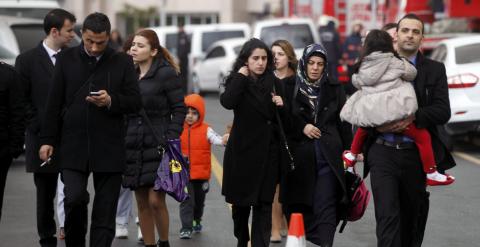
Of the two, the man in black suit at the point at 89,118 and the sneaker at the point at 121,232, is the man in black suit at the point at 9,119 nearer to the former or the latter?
the man in black suit at the point at 89,118

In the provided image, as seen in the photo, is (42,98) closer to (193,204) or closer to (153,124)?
(153,124)

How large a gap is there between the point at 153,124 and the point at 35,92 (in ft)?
2.98

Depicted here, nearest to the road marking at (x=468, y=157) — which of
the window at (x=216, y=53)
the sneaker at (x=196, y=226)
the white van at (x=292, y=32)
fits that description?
the sneaker at (x=196, y=226)

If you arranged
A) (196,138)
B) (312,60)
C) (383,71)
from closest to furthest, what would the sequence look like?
(383,71) → (312,60) → (196,138)

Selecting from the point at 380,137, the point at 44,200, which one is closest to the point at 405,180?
the point at 380,137

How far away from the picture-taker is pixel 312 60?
9.45 metres

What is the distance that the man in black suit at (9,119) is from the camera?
8984 millimetres

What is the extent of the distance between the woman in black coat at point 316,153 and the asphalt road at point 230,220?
119 centimetres

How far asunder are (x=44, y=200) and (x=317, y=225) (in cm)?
198

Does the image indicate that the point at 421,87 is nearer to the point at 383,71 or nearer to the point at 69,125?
the point at 383,71

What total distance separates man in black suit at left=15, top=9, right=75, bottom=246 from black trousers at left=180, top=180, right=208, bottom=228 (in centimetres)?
140

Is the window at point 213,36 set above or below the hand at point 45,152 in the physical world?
below

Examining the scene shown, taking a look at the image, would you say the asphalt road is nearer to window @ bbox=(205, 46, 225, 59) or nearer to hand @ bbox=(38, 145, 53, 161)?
hand @ bbox=(38, 145, 53, 161)

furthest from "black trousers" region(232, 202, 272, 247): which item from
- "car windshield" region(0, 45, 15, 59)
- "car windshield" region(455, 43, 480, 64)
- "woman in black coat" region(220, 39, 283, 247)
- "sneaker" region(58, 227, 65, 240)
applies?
"car windshield" region(455, 43, 480, 64)
